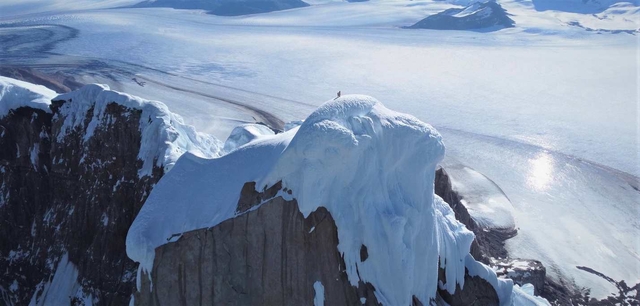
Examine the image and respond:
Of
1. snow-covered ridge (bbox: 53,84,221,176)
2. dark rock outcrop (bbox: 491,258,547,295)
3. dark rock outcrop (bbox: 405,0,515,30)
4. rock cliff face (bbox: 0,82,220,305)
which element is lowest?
dark rock outcrop (bbox: 491,258,547,295)

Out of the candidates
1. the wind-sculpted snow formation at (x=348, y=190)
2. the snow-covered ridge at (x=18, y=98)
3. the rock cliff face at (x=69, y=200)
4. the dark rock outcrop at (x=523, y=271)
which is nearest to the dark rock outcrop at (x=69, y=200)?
the rock cliff face at (x=69, y=200)

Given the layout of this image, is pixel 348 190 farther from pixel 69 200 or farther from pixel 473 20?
pixel 473 20

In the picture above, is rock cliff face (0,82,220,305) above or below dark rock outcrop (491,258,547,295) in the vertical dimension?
above

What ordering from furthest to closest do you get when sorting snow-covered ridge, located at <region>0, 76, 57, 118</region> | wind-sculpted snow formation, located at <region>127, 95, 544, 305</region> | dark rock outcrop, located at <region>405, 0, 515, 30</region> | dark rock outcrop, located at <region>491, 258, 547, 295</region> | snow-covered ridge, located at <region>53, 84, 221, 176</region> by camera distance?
dark rock outcrop, located at <region>405, 0, 515, 30</region>
dark rock outcrop, located at <region>491, 258, 547, 295</region>
snow-covered ridge, located at <region>0, 76, 57, 118</region>
snow-covered ridge, located at <region>53, 84, 221, 176</region>
wind-sculpted snow formation, located at <region>127, 95, 544, 305</region>

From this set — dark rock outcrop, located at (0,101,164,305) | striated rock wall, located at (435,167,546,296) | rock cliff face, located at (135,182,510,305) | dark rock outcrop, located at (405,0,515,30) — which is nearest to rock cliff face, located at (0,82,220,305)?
dark rock outcrop, located at (0,101,164,305)

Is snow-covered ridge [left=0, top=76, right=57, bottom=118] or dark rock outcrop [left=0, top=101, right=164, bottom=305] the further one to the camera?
snow-covered ridge [left=0, top=76, right=57, bottom=118]

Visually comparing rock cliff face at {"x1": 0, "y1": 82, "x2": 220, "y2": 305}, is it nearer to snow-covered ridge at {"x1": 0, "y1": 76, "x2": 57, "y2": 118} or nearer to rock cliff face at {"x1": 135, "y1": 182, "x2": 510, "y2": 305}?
snow-covered ridge at {"x1": 0, "y1": 76, "x2": 57, "y2": 118}

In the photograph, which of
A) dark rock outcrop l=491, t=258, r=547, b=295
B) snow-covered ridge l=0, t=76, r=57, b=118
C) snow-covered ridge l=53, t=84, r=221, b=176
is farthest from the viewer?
dark rock outcrop l=491, t=258, r=547, b=295
